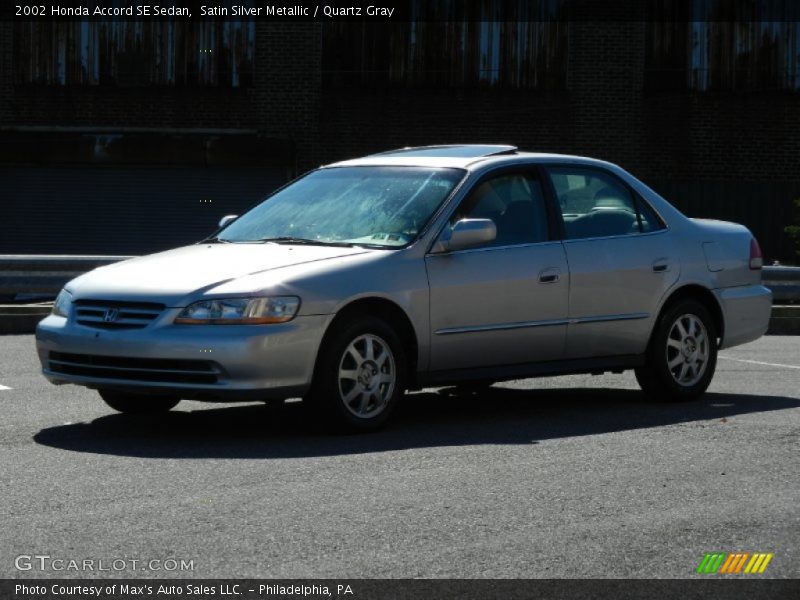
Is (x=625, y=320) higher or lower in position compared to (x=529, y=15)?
lower

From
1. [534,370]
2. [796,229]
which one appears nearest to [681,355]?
[534,370]

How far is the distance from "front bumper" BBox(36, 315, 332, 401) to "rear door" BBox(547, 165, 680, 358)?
6.72ft

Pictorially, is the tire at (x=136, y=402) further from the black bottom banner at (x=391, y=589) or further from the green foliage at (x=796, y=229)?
the green foliage at (x=796, y=229)

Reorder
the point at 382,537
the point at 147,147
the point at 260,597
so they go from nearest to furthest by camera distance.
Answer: the point at 260,597, the point at 382,537, the point at 147,147

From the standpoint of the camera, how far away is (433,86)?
2944 cm

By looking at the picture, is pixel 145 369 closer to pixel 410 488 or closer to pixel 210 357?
pixel 210 357

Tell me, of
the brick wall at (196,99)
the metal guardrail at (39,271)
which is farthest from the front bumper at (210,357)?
the brick wall at (196,99)

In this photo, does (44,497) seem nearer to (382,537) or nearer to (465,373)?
(382,537)

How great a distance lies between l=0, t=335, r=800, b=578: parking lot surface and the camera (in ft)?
18.6

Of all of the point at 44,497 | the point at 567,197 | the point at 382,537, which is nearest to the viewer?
the point at 382,537

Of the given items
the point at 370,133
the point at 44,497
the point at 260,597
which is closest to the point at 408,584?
the point at 260,597

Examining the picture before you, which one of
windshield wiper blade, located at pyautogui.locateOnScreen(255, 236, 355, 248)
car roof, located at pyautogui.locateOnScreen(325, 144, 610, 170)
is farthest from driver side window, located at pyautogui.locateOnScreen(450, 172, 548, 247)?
windshield wiper blade, located at pyautogui.locateOnScreen(255, 236, 355, 248)

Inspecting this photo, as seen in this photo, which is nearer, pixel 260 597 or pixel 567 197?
pixel 260 597

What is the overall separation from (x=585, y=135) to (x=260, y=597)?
25.2 metres
